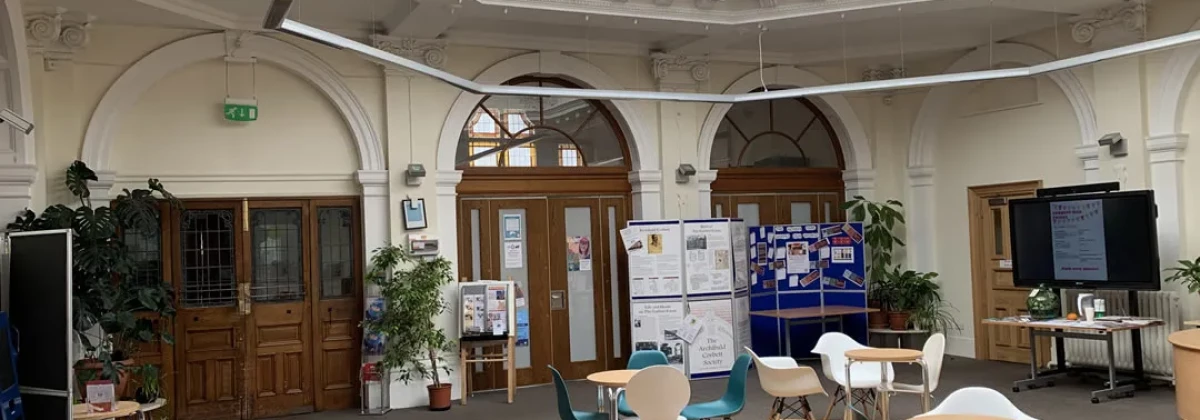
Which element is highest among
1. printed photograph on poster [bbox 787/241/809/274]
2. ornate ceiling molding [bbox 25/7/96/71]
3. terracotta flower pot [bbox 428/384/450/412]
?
ornate ceiling molding [bbox 25/7/96/71]

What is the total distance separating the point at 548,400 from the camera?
29.9 ft

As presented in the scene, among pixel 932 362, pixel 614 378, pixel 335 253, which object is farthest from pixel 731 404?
pixel 335 253

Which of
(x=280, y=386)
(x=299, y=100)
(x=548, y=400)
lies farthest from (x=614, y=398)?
(x=299, y=100)

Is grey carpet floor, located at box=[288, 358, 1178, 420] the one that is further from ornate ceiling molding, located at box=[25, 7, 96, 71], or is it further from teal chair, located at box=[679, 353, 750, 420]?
ornate ceiling molding, located at box=[25, 7, 96, 71]

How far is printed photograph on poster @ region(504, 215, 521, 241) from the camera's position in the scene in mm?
9938

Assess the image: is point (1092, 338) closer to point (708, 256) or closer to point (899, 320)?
point (899, 320)

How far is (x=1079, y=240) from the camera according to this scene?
29.1ft

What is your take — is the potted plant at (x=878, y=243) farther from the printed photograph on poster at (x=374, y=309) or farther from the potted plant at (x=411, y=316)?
the printed photograph on poster at (x=374, y=309)

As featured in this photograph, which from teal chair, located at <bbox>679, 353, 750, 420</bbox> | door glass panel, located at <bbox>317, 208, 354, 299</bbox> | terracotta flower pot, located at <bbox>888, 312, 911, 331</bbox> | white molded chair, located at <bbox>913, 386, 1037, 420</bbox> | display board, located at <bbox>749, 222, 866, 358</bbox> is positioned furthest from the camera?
terracotta flower pot, located at <bbox>888, 312, 911, 331</bbox>

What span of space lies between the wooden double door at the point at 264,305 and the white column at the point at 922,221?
20.6ft

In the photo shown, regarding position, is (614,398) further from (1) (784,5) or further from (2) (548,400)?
(1) (784,5)

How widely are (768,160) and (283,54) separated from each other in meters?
5.42

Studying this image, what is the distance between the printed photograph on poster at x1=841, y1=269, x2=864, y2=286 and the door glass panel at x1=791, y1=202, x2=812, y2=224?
3.09 ft

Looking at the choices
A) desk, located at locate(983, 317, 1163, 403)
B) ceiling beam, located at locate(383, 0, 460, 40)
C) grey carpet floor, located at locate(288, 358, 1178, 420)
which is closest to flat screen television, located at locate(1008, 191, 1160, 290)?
desk, located at locate(983, 317, 1163, 403)
